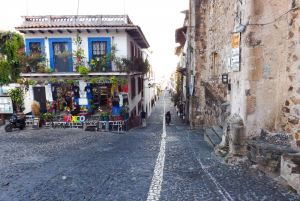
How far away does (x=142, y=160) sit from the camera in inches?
262

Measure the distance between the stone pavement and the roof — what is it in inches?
333

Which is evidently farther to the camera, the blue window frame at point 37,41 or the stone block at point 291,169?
the blue window frame at point 37,41

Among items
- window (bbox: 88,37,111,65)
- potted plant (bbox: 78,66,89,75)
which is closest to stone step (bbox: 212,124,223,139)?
potted plant (bbox: 78,66,89,75)

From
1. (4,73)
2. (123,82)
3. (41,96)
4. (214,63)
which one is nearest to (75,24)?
(123,82)

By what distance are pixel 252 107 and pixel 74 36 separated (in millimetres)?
12457

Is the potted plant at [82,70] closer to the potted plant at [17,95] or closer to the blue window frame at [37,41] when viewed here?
the blue window frame at [37,41]

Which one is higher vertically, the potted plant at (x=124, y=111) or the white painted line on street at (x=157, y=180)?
the potted plant at (x=124, y=111)

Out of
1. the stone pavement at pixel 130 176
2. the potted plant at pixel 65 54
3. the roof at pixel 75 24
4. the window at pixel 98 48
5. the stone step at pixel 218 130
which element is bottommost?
the stone pavement at pixel 130 176

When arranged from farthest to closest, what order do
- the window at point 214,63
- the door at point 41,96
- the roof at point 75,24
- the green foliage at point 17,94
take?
the green foliage at point 17,94 → the door at point 41,96 → the roof at point 75,24 → the window at point 214,63

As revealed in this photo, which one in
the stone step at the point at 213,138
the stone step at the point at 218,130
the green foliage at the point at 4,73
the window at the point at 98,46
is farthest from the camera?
the green foliage at the point at 4,73

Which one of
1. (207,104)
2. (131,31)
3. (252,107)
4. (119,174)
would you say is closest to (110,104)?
(131,31)

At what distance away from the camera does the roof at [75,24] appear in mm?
13547

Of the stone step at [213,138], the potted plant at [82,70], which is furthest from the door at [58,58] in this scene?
the stone step at [213,138]

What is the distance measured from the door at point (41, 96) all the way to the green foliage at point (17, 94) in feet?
4.01
